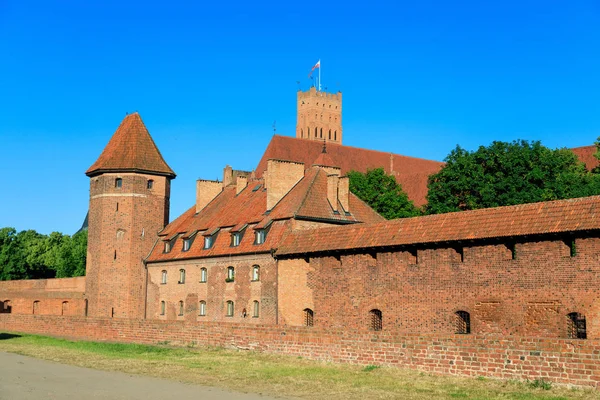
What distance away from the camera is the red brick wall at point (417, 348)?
16.1 meters

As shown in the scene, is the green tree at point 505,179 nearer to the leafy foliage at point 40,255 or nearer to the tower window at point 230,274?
the tower window at point 230,274

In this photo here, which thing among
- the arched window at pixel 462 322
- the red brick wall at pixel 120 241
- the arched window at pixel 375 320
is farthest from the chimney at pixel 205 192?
the arched window at pixel 462 322

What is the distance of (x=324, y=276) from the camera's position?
31000 mm

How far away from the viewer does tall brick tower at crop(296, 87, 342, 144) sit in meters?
101

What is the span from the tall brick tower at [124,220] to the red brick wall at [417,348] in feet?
46.8

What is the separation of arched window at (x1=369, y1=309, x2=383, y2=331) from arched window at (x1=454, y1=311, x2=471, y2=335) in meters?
3.50

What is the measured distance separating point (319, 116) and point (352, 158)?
2722 centimetres

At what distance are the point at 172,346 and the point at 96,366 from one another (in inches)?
264

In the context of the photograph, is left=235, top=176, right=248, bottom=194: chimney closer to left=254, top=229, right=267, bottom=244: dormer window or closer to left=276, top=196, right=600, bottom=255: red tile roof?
left=254, top=229, right=267, bottom=244: dormer window

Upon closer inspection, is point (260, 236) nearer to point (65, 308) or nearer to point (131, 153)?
point (131, 153)

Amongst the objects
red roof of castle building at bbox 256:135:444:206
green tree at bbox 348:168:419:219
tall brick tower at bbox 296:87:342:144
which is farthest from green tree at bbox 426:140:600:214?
tall brick tower at bbox 296:87:342:144

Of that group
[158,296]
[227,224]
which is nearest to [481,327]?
[227,224]

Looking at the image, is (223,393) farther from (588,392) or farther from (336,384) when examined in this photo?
(588,392)

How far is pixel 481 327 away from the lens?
2486cm
